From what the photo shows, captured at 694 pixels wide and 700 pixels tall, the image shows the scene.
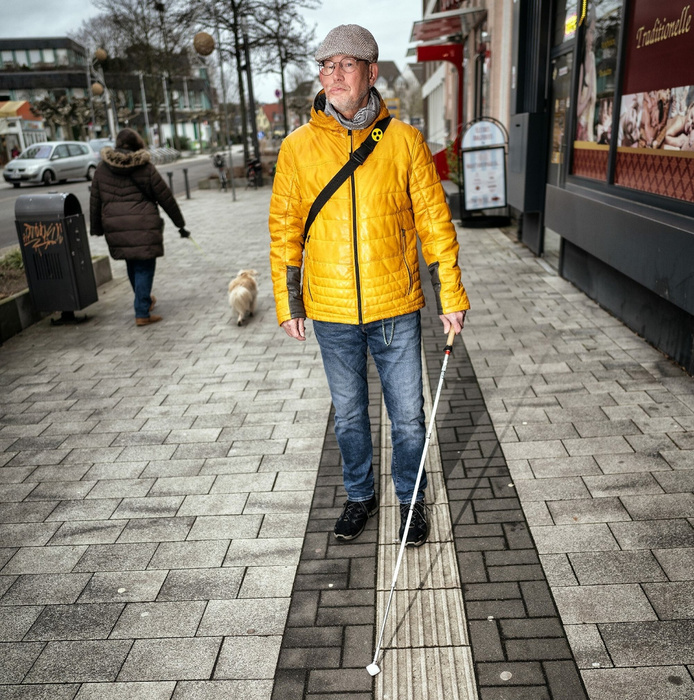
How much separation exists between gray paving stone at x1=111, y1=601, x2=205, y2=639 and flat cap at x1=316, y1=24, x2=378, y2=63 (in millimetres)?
2399

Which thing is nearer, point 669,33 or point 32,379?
point 669,33

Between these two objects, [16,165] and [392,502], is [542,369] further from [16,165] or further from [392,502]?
[16,165]

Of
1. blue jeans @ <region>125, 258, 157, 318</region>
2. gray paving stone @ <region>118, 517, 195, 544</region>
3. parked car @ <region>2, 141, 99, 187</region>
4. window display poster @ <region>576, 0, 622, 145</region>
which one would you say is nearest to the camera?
gray paving stone @ <region>118, 517, 195, 544</region>

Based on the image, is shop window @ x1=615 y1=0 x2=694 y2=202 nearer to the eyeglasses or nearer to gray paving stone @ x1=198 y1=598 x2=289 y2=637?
the eyeglasses

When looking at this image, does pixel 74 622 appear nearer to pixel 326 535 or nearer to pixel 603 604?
pixel 326 535

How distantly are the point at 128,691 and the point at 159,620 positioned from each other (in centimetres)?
38

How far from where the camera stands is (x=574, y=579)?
296cm

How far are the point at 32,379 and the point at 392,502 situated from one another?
377 centimetres

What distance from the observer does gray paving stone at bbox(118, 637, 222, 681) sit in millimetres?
2584

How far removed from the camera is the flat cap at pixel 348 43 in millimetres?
2760

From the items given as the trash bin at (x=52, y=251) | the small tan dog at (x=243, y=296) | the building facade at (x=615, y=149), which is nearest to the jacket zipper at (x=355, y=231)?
the building facade at (x=615, y=149)

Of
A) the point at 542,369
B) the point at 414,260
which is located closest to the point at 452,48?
the point at 542,369

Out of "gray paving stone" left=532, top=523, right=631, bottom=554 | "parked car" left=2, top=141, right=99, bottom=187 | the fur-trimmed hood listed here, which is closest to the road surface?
"parked car" left=2, top=141, right=99, bottom=187

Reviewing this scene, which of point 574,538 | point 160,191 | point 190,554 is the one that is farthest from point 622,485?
point 160,191
